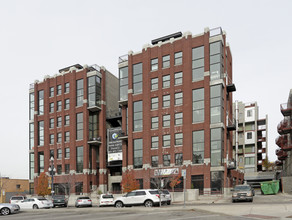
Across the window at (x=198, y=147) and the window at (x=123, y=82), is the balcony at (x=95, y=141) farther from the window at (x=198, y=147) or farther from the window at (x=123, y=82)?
the window at (x=198, y=147)

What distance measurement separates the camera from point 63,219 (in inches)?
832

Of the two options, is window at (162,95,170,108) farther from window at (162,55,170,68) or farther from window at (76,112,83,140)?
window at (76,112,83,140)

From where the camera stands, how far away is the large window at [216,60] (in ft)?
157

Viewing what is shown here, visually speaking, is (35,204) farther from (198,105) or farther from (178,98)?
(198,105)

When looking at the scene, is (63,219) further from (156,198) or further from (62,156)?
(62,156)

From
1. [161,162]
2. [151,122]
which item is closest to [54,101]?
[151,122]

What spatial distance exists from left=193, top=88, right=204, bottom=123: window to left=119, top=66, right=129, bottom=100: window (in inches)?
526

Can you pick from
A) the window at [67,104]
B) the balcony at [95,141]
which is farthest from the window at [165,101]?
the window at [67,104]

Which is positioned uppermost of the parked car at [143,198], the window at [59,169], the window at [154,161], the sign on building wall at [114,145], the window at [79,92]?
the window at [79,92]

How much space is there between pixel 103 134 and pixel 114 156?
18.8ft

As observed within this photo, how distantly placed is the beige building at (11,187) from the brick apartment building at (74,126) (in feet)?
55.5

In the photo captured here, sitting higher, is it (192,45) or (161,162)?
(192,45)

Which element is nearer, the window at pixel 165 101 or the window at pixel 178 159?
the window at pixel 178 159

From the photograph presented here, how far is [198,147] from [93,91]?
24398mm
